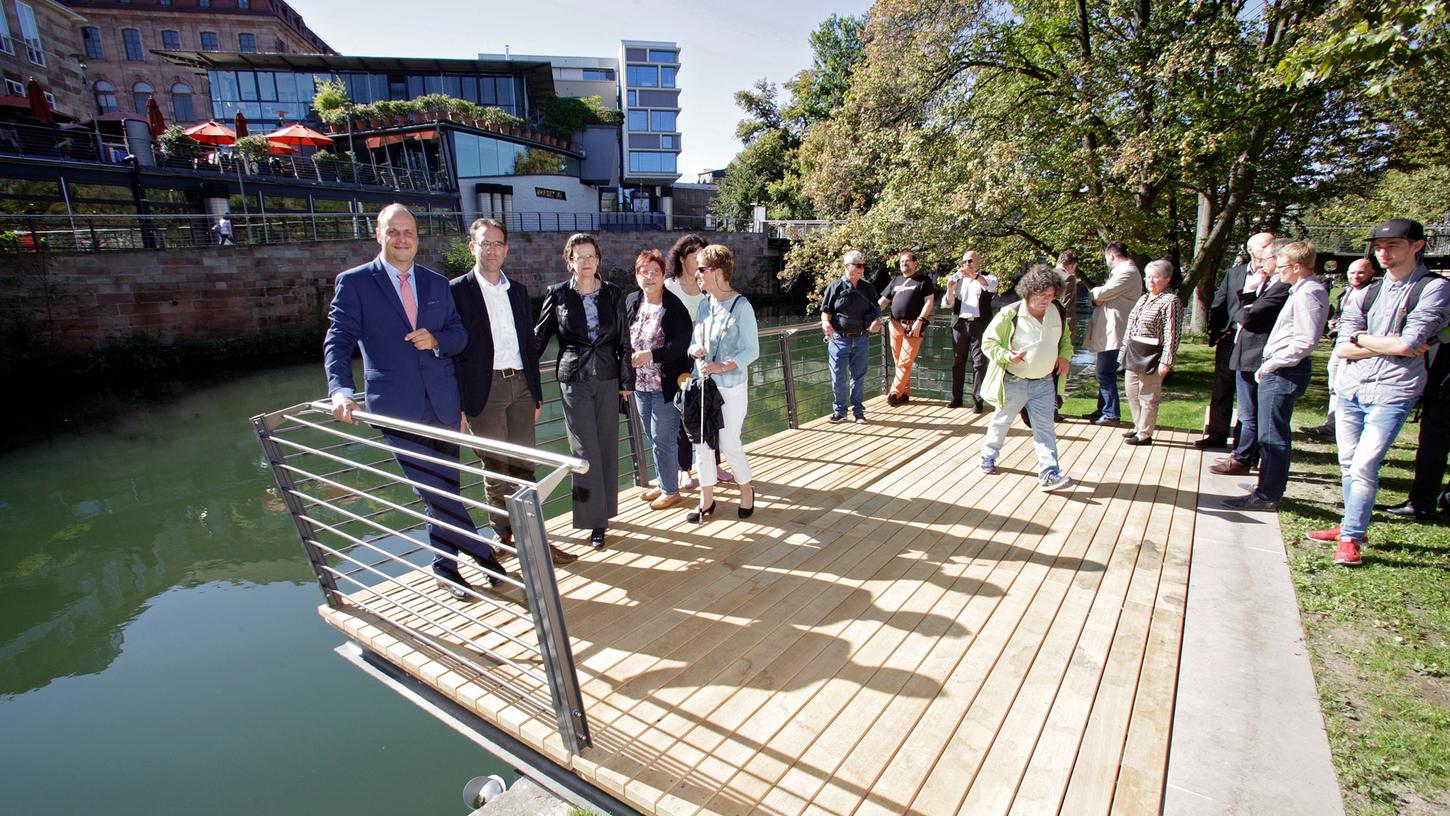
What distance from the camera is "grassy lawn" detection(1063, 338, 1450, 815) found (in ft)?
7.28

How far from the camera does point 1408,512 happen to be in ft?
14.1

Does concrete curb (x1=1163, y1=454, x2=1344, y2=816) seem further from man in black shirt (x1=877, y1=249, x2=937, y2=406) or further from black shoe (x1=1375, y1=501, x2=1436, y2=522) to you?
man in black shirt (x1=877, y1=249, x2=937, y2=406)

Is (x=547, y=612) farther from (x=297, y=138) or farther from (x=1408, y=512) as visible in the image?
(x=297, y=138)

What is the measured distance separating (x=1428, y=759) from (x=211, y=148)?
90.7 ft

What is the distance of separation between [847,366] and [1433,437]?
13.9ft

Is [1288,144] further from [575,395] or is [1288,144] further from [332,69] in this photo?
[332,69]

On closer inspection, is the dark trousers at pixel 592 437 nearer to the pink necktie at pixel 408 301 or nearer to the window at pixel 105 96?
the pink necktie at pixel 408 301

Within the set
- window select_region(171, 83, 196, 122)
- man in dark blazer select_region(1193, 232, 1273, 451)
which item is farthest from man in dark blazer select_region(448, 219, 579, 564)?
window select_region(171, 83, 196, 122)

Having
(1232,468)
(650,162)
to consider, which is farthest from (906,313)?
(650,162)

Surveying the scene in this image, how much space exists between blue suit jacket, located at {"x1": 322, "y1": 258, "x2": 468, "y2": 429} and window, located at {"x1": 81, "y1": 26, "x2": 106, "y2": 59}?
55.6 meters

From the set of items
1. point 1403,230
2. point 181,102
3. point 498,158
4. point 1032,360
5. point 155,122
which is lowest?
point 1032,360

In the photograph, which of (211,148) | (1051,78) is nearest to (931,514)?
(1051,78)

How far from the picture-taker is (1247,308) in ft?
15.7

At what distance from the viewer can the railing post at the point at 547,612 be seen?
6.52 ft
